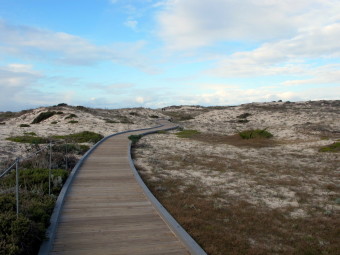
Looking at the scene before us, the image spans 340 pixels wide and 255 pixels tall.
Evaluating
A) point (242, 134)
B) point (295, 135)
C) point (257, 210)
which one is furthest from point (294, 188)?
point (295, 135)

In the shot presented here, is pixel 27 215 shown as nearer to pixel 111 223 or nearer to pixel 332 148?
pixel 111 223

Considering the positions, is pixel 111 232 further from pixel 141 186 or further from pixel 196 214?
pixel 141 186

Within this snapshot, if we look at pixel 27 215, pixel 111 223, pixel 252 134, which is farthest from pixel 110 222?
pixel 252 134

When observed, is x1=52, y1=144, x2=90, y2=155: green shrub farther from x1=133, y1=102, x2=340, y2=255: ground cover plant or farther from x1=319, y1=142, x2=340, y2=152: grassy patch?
x1=319, y1=142, x2=340, y2=152: grassy patch

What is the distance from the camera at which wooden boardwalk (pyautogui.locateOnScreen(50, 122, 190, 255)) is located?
5.00 metres

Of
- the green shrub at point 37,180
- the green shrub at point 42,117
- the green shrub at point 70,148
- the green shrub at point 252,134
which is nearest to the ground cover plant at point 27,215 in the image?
the green shrub at point 37,180

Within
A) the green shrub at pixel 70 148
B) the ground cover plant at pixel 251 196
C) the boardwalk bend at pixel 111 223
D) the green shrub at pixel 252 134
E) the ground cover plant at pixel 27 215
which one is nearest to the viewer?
the ground cover plant at pixel 27 215

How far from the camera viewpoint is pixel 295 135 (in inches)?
1019

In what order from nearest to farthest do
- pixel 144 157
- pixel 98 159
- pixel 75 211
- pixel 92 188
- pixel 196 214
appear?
pixel 75 211 → pixel 196 214 → pixel 92 188 → pixel 98 159 → pixel 144 157

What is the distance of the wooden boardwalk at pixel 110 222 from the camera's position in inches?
197

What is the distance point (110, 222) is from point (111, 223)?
65 mm

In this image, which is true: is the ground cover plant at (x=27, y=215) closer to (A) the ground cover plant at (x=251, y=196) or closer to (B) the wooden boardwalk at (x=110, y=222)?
(B) the wooden boardwalk at (x=110, y=222)

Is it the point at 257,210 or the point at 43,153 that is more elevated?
the point at 43,153

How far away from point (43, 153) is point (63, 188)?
5.06 meters
